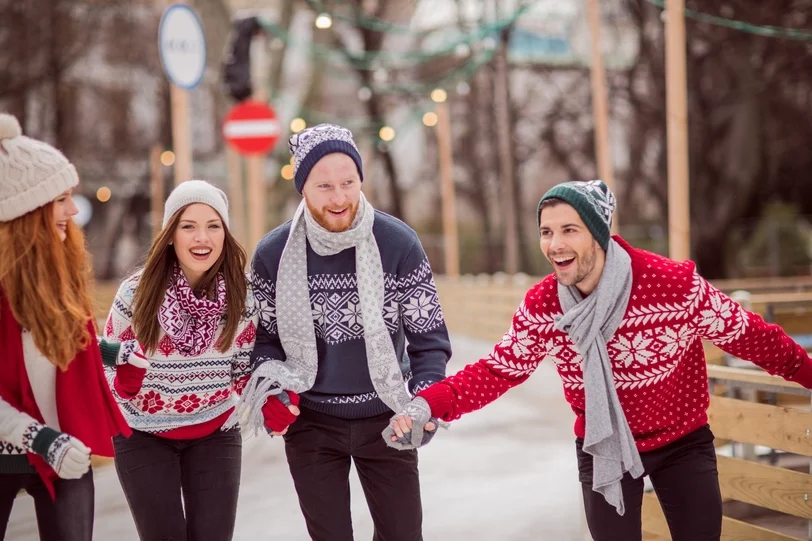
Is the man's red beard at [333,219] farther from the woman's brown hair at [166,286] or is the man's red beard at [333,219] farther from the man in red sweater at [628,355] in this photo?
the man in red sweater at [628,355]

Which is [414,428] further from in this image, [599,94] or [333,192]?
[599,94]

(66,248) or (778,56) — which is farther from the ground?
Answer: (778,56)

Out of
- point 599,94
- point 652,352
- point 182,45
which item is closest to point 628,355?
point 652,352

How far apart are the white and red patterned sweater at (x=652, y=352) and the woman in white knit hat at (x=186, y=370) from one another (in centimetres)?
84

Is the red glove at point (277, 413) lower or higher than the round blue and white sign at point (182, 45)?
lower

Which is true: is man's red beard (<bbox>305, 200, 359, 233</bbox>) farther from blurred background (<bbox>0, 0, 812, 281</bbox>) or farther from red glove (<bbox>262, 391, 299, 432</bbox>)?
blurred background (<bbox>0, 0, 812, 281</bbox>)

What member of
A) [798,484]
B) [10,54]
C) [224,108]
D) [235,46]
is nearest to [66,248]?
[798,484]

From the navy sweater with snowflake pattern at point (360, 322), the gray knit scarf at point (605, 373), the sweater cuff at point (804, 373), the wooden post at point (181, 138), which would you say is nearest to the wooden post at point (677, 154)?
the wooden post at point (181, 138)

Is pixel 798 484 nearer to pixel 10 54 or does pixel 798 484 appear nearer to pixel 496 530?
pixel 496 530

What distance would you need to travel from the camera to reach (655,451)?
145 inches

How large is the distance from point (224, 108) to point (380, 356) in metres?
24.7

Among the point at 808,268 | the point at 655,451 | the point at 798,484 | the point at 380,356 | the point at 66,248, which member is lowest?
the point at 808,268

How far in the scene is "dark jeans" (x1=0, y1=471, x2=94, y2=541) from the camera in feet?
10.4

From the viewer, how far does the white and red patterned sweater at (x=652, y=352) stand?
356cm
